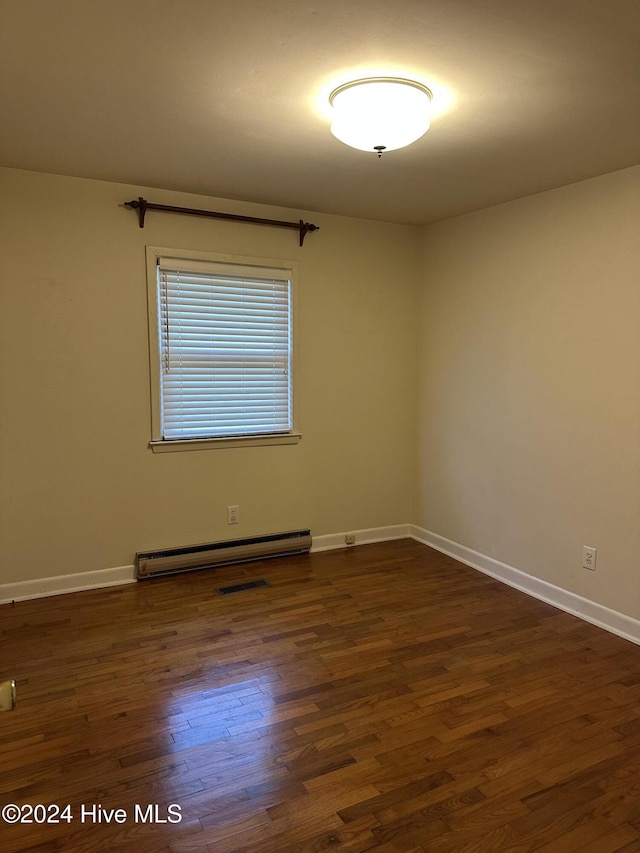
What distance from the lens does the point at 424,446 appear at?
14.5 ft

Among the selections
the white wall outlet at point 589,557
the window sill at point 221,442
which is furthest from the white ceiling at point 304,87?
the white wall outlet at point 589,557

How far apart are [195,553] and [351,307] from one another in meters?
2.07

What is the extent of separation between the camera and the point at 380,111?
2072 millimetres

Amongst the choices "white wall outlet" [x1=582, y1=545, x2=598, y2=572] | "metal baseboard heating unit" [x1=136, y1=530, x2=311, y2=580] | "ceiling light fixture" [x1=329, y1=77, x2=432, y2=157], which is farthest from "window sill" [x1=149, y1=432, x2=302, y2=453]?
"ceiling light fixture" [x1=329, y1=77, x2=432, y2=157]

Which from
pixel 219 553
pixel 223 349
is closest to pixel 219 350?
pixel 223 349

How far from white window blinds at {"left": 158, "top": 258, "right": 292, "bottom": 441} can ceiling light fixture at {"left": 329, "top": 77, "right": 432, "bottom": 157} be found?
5.27 ft

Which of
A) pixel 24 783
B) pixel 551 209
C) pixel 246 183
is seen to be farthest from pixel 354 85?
pixel 24 783

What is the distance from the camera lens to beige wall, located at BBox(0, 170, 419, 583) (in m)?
3.20

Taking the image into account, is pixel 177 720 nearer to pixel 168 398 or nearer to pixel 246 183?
pixel 168 398

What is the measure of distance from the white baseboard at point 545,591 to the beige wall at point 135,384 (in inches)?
27.7

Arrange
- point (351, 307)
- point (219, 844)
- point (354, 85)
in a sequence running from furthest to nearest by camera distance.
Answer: point (351, 307), point (354, 85), point (219, 844)

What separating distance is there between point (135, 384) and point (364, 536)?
207cm

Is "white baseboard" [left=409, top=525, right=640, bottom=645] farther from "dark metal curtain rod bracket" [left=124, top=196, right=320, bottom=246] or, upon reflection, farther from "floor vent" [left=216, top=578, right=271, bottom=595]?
"dark metal curtain rod bracket" [left=124, top=196, right=320, bottom=246]

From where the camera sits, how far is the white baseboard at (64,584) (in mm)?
3256
